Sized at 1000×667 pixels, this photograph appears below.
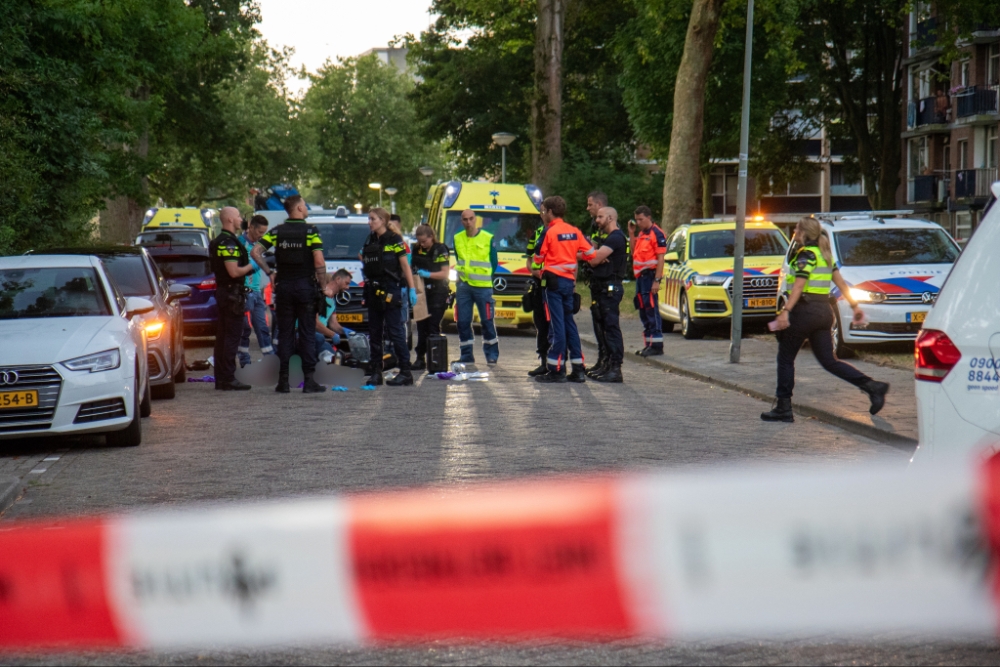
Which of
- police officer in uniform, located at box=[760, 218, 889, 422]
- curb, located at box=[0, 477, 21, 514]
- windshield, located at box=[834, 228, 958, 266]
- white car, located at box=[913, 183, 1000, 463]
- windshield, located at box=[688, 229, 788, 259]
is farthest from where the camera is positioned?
windshield, located at box=[688, 229, 788, 259]

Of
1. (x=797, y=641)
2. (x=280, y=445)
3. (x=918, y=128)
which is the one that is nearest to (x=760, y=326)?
(x=280, y=445)

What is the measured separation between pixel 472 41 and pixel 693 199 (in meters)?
24.9

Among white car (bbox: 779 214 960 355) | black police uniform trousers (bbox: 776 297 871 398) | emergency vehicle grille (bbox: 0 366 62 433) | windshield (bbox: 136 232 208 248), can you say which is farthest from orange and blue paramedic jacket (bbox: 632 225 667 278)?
windshield (bbox: 136 232 208 248)

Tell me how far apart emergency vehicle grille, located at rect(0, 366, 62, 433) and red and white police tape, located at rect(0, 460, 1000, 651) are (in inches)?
257

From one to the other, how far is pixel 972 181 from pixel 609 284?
43.1 m

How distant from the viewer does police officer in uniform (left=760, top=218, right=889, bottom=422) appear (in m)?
10.7

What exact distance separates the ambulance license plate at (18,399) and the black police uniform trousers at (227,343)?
4643 millimetres

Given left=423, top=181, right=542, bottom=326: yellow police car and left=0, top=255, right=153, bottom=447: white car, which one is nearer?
left=0, top=255, right=153, bottom=447: white car

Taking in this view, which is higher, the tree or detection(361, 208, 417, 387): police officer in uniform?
the tree

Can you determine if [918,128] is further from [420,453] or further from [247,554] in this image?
[247,554]

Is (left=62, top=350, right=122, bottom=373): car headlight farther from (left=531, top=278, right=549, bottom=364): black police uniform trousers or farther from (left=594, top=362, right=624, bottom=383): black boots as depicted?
(left=594, top=362, right=624, bottom=383): black boots

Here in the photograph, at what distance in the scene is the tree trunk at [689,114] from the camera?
26.1 meters

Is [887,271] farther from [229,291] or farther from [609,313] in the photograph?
[229,291]

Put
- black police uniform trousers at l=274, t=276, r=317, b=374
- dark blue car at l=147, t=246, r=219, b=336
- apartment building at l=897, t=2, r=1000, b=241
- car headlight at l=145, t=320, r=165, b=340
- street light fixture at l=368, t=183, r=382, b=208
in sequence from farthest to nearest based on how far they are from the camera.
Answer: street light fixture at l=368, t=183, r=382, b=208 → apartment building at l=897, t=2, r=1000, b=241 → dark blue car at l=147, t=246, r=219, b=336 → black police uniform trousers at l=274, t=276, r=317, b=374 → car headlight at l=145, t=320, r=165, b=340
